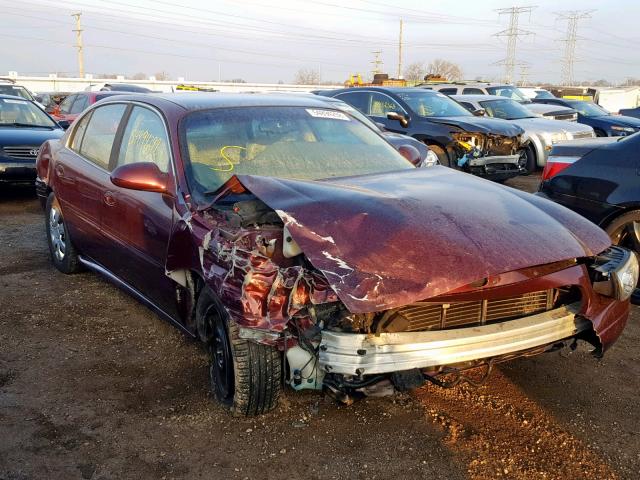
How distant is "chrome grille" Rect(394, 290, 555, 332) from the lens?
269cm

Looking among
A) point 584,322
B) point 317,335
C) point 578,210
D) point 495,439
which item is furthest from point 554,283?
point 578,210

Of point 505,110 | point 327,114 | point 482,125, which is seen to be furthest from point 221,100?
point 505,110

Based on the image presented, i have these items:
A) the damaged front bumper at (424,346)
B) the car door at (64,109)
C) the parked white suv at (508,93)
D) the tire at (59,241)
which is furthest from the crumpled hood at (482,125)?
the car door at (64,109)

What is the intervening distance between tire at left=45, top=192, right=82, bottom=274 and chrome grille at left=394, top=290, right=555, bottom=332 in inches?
137

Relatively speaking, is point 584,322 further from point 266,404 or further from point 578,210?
point 578,210

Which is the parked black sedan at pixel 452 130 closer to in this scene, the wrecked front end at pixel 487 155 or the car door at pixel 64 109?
the wrecked front end at pixel 487 155

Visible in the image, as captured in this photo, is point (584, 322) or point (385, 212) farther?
point (584, 322)

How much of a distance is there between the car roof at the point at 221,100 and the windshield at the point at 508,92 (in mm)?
14388

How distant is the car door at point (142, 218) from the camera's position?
11.5 ft

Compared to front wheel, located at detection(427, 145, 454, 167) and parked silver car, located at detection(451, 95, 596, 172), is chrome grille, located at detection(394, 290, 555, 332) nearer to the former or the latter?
front wheel, located at detection(427, 145, 454, 167)

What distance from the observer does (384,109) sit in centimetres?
1084

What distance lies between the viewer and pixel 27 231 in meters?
7.12

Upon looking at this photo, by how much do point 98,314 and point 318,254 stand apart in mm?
2640

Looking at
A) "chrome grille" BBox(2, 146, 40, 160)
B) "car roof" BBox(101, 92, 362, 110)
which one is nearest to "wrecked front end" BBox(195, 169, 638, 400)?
"car roof" BBox(101, 92, 362, 110)
